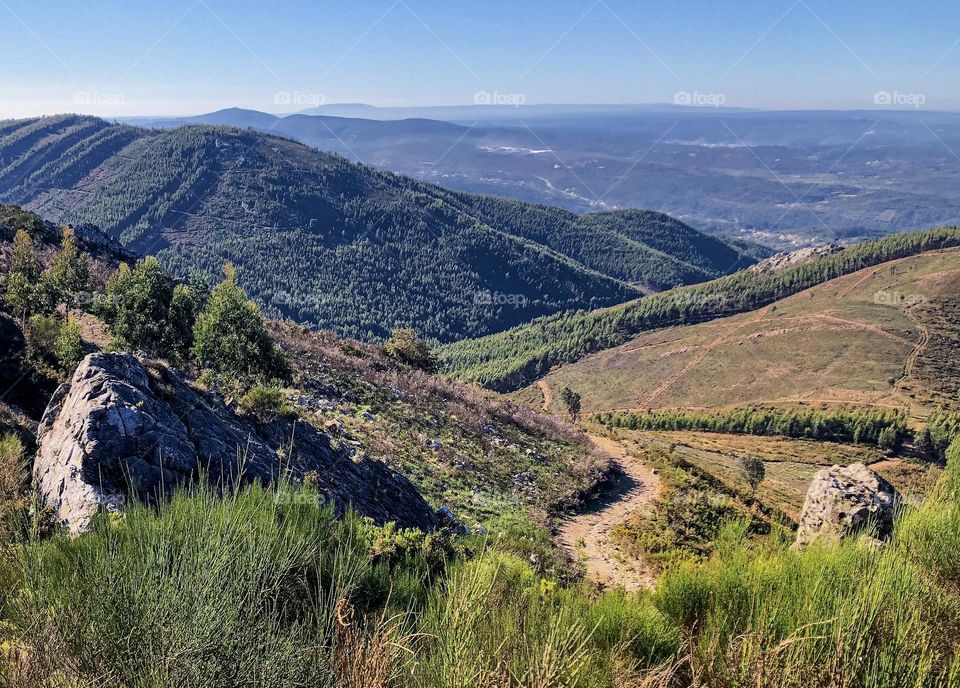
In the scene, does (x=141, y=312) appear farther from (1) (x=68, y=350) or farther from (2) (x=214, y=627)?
(2) (x=214, y=627)

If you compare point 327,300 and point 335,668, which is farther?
point 327,300

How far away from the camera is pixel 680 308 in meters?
104

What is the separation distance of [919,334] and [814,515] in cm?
7683

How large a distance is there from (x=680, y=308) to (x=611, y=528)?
305ft

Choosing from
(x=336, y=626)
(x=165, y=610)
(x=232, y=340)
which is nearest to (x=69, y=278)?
(x=232, y=340)

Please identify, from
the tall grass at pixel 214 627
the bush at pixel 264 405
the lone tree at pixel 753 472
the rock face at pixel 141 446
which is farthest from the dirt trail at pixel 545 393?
the tall grass at pixel 214 627

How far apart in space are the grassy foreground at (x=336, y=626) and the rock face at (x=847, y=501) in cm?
809

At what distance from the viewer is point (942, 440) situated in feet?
164

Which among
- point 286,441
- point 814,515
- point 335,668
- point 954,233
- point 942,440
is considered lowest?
point 942,440

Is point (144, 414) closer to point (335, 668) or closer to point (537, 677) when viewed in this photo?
point (335, 668)

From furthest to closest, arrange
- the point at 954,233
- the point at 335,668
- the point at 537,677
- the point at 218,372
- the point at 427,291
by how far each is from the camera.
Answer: the point at 427,291, the point at 954,233, the point at 218,372, the point at 335,668, the point at 537,677

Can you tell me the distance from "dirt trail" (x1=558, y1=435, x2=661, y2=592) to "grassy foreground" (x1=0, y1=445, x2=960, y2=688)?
28.5 feet

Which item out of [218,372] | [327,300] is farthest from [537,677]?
[327,300]

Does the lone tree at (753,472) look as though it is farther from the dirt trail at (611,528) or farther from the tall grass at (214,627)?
the tall grass at (214,627)
